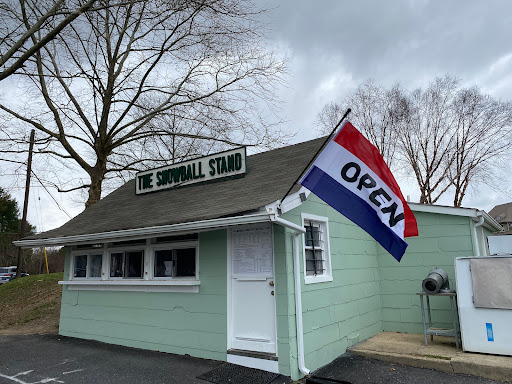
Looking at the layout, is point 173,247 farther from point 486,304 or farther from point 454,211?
point 454,211

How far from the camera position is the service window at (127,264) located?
715 cm

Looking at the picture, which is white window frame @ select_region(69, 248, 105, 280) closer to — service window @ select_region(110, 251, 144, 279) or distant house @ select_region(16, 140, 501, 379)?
distant house @ select_region(16, 140, 501, 379)

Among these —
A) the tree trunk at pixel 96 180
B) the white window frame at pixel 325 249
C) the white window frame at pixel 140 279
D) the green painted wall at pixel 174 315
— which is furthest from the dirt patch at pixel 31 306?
the white window frame at pixel 325 249

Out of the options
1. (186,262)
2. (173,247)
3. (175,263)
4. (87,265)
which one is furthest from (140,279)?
(87,265)

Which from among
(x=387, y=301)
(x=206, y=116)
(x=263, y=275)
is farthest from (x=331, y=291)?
(x=206, y=116)

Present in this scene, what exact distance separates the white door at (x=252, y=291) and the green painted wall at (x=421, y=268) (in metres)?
3.91

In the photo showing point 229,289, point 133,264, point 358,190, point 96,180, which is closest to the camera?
point 358,190

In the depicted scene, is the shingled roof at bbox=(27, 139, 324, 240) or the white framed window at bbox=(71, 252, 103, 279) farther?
the white framed window at bbox=(71, 252, 103, 279)

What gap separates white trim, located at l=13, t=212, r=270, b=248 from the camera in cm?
489

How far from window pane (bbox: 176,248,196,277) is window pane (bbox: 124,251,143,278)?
1018 millimetres

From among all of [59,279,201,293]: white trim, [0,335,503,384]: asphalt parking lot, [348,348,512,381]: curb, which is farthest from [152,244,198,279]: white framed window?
[348,348,512,381]: curb

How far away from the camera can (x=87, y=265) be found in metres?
8.20

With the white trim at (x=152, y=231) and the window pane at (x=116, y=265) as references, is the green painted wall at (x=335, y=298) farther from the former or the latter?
the window pane at (x=116, y=265)

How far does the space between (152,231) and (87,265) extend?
3191 mm
